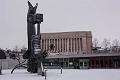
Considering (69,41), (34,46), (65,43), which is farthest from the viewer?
(65,43)

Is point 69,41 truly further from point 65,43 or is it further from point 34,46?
point 34,46

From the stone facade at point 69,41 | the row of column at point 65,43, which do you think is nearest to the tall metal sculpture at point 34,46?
the stone facade at point 69,41

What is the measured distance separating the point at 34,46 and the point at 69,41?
74.8 metres

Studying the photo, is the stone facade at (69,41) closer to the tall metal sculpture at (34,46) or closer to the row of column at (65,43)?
the row of column at (65,43)

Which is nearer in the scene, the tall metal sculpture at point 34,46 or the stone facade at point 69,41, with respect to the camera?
the tall metal sculpture at point 34,46

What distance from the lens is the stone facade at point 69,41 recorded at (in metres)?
98.3

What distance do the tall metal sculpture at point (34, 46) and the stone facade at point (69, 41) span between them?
223 ft

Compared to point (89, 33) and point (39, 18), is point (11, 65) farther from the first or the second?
point (89, 33)

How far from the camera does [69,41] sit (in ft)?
335

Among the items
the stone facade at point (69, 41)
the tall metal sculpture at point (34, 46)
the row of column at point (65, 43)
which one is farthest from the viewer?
the row of column at point (65, 43)

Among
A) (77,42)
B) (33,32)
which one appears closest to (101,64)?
(77,42)

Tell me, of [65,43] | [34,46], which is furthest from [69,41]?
[34,46]

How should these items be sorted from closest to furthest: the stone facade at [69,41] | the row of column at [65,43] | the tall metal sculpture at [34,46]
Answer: the tall metal sculpture at [34,46] < the stone facade at [69,41] < the row of column at [65,43]

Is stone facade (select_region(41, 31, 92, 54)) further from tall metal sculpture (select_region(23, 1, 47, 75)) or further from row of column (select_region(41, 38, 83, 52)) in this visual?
tall metal sculpture (select_region(23, 1, 47, 75))
